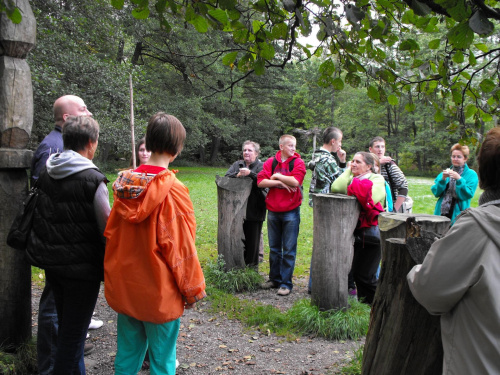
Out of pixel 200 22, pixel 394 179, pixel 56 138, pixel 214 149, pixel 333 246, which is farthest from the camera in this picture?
pixel 214 149

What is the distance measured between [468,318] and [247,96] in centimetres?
3187

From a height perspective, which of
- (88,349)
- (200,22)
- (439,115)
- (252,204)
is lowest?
(88,349)

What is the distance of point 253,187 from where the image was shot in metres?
5.76

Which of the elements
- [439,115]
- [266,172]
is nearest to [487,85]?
[439,115]

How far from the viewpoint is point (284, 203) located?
5.21m

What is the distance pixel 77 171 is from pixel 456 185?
482 centimetres

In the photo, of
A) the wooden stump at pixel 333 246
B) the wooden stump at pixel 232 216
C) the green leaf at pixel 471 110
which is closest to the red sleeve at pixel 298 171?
the wooden stump at pixel 232 216

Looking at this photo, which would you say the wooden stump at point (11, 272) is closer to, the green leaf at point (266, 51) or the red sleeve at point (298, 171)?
the green leaf at point (266, 51)

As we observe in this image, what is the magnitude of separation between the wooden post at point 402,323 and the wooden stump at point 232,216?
3.39m

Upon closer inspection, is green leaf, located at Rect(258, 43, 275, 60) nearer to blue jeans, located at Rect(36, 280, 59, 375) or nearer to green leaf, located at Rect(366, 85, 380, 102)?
green leaf, located at Rect(366, 85, 380, 102)

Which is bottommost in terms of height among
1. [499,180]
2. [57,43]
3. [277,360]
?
[277,360]

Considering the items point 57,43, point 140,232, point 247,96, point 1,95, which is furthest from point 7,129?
point 247,96

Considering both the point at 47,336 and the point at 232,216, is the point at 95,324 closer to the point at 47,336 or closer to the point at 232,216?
the point at 47,336

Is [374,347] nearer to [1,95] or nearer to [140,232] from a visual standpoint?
[140,232]
